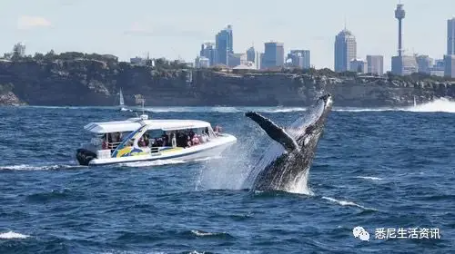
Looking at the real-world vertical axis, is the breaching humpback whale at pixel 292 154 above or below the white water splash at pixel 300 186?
above

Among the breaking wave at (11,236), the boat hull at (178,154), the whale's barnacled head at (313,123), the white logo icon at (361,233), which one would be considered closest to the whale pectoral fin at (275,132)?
the whale's barnacled head at (313,123)

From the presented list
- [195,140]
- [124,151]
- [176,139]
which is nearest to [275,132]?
[124,151]

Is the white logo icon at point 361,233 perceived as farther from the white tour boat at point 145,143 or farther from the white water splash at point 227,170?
the white tour boat at point 145,143

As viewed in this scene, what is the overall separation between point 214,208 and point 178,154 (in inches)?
764

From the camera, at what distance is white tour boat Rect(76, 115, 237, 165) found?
163ft

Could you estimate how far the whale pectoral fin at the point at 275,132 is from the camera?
28531mm

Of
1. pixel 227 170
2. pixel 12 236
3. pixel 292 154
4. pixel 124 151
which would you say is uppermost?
pixel 292 154

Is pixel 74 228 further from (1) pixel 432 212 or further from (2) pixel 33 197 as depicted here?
(1) pixel 432 212

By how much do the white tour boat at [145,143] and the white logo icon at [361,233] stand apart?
21967 millimetres

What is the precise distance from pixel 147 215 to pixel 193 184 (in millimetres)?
8245

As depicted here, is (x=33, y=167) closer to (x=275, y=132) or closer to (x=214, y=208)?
(x=214, y=208)

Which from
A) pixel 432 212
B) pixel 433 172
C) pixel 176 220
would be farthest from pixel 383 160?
pixel 176 220

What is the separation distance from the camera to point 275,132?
2964cm

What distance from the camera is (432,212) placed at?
32.3 meters
